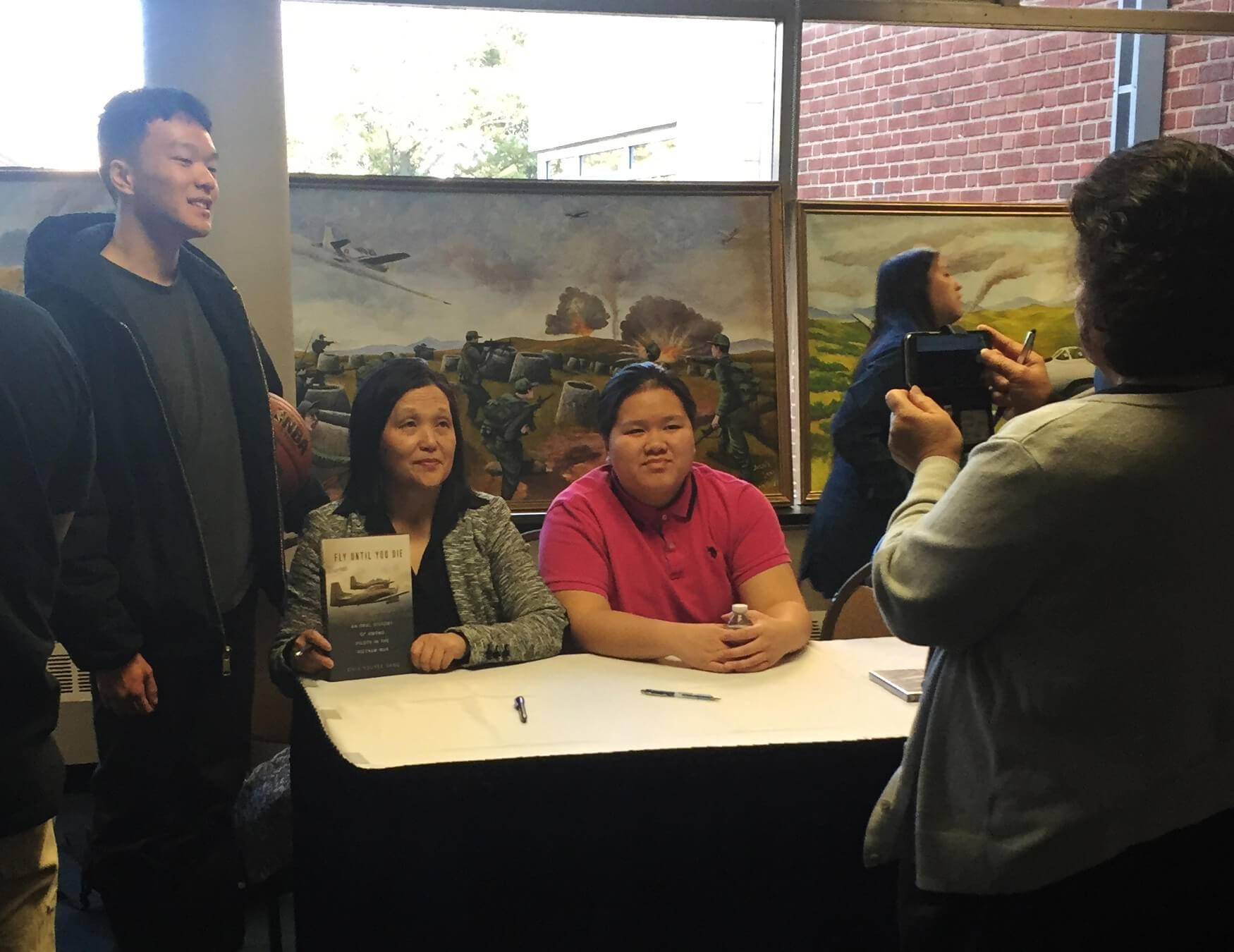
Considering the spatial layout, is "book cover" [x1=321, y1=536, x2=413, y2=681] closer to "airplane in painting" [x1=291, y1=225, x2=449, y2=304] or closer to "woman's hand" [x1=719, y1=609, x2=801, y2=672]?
"woman's hand" [x1=719, y1=609, x2=801, y2=672]

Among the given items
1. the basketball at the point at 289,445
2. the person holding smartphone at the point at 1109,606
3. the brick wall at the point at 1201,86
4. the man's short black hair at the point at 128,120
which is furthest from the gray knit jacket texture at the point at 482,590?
the brick wall at the point at 1201,86

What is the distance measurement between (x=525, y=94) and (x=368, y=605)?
2.01 metres

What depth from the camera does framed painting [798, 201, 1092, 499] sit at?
3.40m

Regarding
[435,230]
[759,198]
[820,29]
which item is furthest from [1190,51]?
[435,230]

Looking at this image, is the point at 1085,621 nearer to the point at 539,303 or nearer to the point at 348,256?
the point at 539,303

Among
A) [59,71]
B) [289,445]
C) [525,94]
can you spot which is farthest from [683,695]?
[59,71]

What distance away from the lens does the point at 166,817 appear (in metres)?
2.14

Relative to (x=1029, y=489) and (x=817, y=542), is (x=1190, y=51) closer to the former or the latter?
(x=817, y=542)

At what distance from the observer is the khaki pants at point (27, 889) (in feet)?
4.16

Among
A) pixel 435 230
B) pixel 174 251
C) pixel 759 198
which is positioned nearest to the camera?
pixel 174 251

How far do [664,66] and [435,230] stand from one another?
93cm

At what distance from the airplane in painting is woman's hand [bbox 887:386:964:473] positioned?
6.84 ft

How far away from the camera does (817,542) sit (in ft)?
10.9

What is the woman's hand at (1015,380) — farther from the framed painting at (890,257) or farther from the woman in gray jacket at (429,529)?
the framed painting at (890,257)
